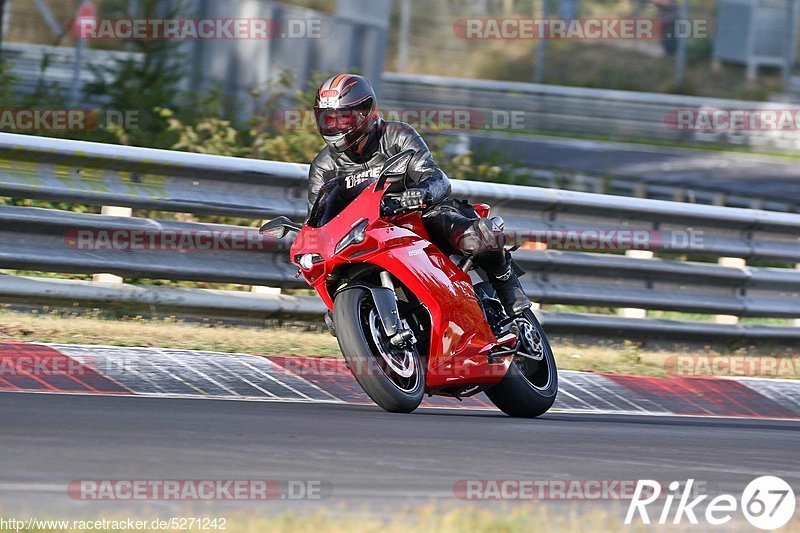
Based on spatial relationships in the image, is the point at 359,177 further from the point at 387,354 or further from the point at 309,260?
the point at 387,354

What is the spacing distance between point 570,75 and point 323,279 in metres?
42.8

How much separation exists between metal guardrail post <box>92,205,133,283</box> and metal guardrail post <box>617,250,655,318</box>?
144 inches

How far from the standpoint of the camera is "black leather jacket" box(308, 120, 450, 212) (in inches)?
259

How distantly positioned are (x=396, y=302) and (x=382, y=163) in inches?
32.5

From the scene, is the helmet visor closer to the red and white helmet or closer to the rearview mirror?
the red and white helmet

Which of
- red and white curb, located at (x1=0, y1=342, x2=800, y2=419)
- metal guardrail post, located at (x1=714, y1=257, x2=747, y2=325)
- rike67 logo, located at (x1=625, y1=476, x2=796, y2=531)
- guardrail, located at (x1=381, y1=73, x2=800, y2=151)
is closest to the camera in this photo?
rike67 logo, located at (x1=625, y1=476, x2=796, y2=531)

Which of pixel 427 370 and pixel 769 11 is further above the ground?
pixel 769 11

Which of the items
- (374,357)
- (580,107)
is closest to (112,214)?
(374,357)

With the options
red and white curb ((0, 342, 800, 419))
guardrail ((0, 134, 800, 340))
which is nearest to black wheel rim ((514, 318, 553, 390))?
red and white curb ((0, 342, 800, 419))

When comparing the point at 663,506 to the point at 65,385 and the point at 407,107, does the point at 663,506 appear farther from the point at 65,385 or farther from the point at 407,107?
the point at 407,107

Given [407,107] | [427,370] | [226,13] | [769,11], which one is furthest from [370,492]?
[769,11]

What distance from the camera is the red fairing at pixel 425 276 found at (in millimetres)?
6219

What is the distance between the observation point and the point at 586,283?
944cm

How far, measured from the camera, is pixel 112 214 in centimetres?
810
